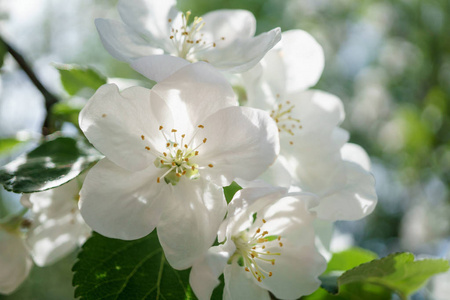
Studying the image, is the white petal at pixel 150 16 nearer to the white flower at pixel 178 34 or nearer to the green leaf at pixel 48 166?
the white flower at pixel 178 34

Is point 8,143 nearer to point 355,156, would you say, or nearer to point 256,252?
point 256,252

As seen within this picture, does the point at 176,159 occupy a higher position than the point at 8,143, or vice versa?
the point at 176,159

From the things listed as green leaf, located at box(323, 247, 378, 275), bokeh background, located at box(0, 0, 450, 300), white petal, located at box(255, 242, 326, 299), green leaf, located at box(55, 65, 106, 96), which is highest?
green leaf, located at box(55, 65, 106, 96)

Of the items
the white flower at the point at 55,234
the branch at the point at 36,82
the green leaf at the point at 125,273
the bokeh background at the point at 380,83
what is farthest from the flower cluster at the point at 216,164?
the bokeh background at the point at 380,83

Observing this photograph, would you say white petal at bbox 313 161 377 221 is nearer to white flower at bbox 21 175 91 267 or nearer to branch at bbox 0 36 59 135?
white flower at bbox 21 175 91 267

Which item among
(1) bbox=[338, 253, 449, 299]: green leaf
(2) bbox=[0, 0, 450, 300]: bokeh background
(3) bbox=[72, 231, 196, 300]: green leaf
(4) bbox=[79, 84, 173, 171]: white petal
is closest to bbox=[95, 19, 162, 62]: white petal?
(4) bbox=[79, 84, 173, 171]: white petal

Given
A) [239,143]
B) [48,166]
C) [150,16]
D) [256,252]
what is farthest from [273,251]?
[150,16]

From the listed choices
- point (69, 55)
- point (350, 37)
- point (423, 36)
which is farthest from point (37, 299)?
point (350, 37)
